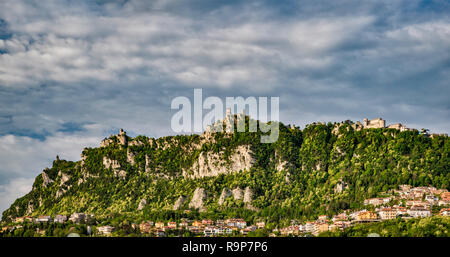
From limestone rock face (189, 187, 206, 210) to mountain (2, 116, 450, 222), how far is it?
296mm

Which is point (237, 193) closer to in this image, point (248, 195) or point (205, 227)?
point (248, 195)

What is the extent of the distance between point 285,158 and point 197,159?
31.3m

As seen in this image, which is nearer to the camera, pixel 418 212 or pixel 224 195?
pixel 418 212

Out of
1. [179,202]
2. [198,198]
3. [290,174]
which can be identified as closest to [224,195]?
[198,198]

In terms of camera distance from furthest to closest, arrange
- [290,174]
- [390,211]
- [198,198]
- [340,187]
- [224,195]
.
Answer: [198,198] → [290,174] → [224,195] → [340,187] → [390,211]

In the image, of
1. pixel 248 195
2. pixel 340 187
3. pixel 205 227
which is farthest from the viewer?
pixel 248 195

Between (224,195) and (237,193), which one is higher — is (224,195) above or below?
below

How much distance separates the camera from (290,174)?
17500 cm

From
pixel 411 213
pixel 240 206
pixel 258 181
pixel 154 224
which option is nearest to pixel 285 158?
pixel 258 181

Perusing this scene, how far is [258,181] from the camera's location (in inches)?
6914

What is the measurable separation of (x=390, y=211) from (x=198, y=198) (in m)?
68.0
